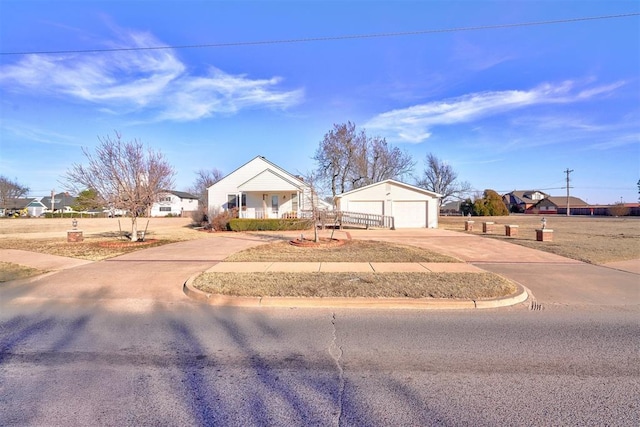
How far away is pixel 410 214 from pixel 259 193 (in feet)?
40.7

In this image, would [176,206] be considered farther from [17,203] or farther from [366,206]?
[366,206]

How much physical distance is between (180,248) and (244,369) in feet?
36.4

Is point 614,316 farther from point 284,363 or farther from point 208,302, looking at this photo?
point 208,302

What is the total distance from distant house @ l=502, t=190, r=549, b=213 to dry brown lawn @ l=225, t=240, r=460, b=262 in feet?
289

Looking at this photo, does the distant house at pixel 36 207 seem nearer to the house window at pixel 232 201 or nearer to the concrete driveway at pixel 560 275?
the house window at pixel 232 201

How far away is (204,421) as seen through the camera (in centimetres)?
277

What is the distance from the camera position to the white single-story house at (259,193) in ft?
85.5

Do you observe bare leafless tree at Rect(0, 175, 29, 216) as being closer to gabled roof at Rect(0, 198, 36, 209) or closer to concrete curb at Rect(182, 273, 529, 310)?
gabled roof at Rect(0, 198, 36, 209)

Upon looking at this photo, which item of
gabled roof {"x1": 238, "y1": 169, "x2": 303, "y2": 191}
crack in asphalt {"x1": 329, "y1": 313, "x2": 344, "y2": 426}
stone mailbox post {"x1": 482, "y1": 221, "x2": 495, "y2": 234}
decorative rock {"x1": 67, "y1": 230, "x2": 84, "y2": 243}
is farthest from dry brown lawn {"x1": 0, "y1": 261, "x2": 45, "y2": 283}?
stone mailbox post {"x1": 482, "y1": 221, "x2": 495, "y2": 234}

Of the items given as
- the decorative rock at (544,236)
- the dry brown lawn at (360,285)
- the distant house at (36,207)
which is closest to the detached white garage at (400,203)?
the decorative rock at (544,236)

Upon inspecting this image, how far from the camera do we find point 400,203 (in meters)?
26.3

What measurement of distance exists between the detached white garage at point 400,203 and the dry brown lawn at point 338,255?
526 inches

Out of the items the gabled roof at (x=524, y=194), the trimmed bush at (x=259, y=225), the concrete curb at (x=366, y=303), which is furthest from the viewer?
the gabled roof at (x=524, y=194)

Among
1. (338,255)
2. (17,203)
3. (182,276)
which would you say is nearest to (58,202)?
(17,203)
